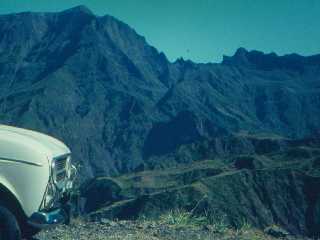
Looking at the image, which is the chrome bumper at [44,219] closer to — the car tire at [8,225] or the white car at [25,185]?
the white car at [25,185]

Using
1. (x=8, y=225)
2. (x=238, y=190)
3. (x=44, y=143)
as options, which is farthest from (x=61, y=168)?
(x=238, y=190)

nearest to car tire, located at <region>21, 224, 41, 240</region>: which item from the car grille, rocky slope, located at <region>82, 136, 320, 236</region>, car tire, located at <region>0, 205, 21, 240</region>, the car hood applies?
car tire, located at <region>0, 205, 21, 240</region>

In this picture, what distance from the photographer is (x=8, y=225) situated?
18.4ft

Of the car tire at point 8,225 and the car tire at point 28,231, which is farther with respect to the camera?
the car tire at point 28,231

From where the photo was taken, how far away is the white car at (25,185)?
215 inches

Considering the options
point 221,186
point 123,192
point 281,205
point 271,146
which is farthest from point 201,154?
point 221,186

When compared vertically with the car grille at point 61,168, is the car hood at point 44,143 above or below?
above

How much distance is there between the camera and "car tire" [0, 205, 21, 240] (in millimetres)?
5574

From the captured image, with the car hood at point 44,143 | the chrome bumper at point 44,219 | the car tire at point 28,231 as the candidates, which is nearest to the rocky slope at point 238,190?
the car tire at point 28,231

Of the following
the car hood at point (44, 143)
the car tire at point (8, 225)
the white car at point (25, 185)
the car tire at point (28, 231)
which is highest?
the car hood at point (44, 143)

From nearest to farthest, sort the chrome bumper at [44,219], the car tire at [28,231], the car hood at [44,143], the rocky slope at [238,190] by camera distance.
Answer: the chrome bumper at [44,219], the car hood at [44,143], the car tire at [28,231], the rocky slope at [238,190]

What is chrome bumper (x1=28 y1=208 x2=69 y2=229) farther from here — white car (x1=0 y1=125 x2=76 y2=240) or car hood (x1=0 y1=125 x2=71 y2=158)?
car hood (x1=0 y1=125 x2=71 y2=158)

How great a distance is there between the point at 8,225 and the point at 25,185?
502 millimetres

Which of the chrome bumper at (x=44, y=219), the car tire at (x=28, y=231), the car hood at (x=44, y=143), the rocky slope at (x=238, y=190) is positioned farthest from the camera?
the rocky slope at (x=238, y=190)
